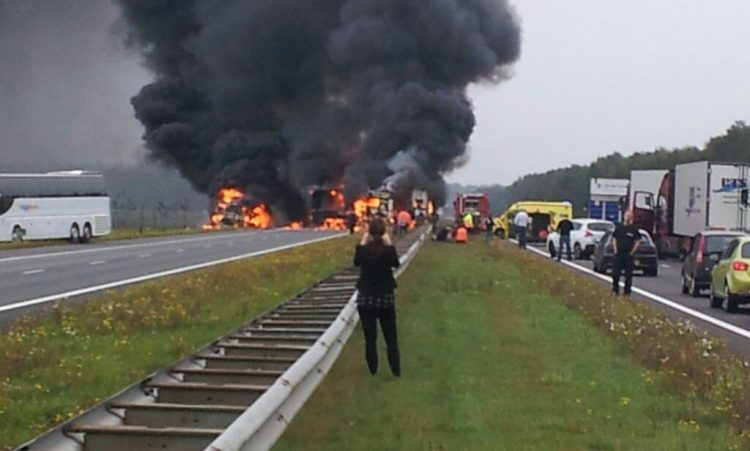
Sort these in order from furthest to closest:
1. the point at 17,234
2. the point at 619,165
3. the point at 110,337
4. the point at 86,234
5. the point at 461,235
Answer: the point at 619,165, the point at 461,235, the point at 86,234, the point at 17,234, the point at 110,337

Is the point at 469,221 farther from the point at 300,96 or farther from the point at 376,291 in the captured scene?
the point at 376,291

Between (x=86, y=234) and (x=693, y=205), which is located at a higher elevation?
(x=693, y=205)

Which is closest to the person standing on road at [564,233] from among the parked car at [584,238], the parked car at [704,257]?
the parked car at [584,238]

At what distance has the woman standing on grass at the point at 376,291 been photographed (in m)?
13.2

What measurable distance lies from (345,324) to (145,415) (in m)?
5.25

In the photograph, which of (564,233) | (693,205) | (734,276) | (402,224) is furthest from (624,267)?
(402,224)

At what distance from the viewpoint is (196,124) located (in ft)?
298

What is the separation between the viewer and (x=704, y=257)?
93.9 ft

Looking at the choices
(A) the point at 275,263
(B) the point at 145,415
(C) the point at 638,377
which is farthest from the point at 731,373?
(A) the point at 275,263

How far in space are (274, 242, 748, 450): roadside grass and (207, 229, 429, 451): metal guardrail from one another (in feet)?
1.40

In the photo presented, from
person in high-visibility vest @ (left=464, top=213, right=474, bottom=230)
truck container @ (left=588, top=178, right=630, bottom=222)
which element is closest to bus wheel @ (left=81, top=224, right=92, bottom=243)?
person in high-visibility vest @ (left=464, top=213, right=474, bottom=230)

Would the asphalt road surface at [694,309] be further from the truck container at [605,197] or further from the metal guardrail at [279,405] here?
the truck container at [605,197]

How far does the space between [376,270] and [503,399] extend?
89.7 inches

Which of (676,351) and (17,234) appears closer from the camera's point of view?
(676,351)
